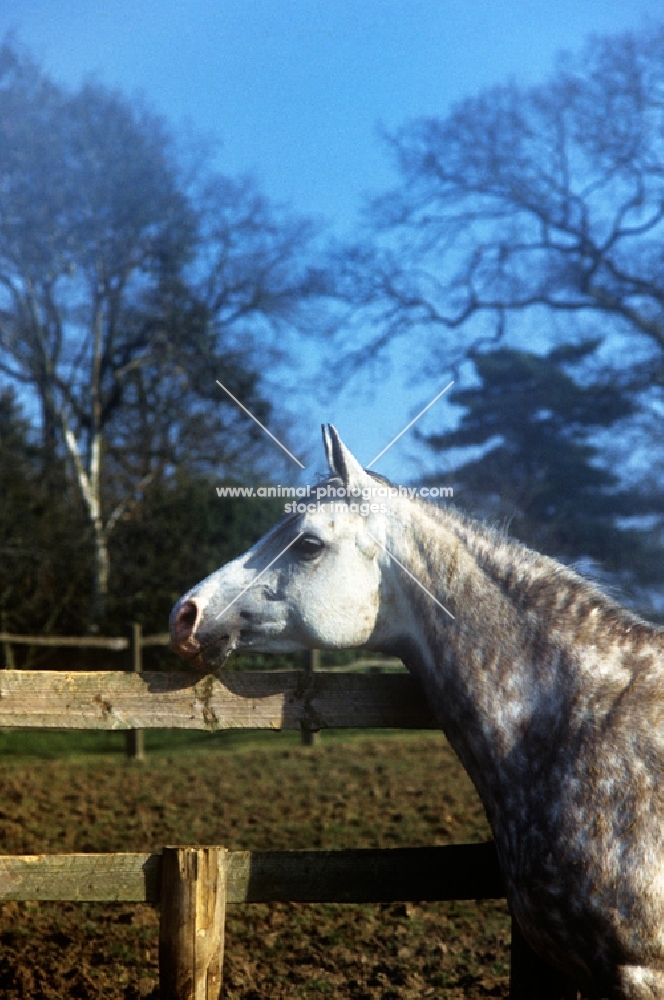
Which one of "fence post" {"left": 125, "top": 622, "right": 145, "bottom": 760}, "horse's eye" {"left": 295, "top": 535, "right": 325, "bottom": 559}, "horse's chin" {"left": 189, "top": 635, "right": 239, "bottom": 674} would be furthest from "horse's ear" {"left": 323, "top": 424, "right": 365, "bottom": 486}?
"fence post" {"left": 125, "top": 622, "right": 145, "bottom": 760}

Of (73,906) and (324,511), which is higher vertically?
(324,511)

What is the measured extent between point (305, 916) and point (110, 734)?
9.37 m

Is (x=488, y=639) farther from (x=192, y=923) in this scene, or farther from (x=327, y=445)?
(x=192, y=923)

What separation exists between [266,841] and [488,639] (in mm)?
4451

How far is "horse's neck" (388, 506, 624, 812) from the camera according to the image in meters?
2.71

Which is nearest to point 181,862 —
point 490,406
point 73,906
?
point 73,906

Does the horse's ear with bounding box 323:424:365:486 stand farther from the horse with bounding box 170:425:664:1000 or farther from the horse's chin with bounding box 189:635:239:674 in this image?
the horse's chin with bounding box 189:635:239:674

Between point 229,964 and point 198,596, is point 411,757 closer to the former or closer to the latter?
point 229,964

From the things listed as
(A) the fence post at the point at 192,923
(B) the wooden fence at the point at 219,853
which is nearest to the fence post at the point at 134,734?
(B) the wooden fence at the point at 219,853

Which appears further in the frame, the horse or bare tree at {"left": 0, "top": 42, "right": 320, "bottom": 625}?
bare tree at {"left": 0, "top": 42, "right": 320, "bottom": 625}

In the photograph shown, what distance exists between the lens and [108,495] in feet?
64.8

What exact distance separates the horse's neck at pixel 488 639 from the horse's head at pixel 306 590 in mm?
133

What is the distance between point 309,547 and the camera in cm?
298

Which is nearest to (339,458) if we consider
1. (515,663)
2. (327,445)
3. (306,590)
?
(327,445)
